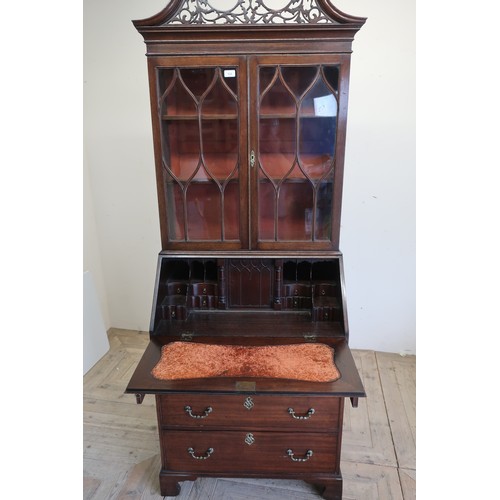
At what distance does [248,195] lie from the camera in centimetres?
165

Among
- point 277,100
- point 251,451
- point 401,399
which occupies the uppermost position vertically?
point 277,100

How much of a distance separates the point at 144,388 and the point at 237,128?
1.07 m

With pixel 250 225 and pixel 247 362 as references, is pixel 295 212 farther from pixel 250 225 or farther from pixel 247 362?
pixel 247 362

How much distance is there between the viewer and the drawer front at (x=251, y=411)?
1476mm

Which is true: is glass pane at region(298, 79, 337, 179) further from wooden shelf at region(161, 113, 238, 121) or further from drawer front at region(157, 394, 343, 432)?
drawer front at region(157, 394, 343, 432)

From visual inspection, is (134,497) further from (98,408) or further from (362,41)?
(362,41)

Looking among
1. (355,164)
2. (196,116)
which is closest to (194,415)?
(196,116)

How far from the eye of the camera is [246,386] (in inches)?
55.1

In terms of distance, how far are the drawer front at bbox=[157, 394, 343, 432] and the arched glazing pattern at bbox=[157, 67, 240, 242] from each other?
0.66 m

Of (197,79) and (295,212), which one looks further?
(295,212)

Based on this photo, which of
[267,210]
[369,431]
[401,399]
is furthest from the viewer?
[401,399]

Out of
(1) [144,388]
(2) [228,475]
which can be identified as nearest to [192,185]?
(1) [144,388]

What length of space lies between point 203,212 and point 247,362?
68 centimetres

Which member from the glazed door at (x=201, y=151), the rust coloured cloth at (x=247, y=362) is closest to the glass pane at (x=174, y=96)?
the glazed door at (x=201, y=151)
